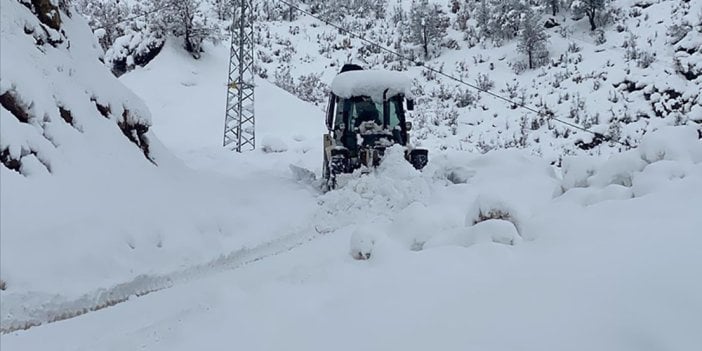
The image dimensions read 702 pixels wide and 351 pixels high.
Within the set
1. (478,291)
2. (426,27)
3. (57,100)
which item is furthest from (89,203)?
(426,27)

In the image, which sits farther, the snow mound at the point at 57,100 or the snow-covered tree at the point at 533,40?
the snow-covered tree at the point at 533,40

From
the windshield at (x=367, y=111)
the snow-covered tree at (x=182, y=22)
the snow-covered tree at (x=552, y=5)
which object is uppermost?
the snow-covered tree at (x=552, y=5)

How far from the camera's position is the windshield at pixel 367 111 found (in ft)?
34.1

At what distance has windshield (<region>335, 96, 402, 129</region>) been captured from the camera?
409 inches

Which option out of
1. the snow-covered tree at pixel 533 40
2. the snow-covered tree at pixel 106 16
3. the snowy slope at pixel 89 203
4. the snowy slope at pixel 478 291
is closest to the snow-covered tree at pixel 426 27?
the snow-covered tree at pixel 533 40

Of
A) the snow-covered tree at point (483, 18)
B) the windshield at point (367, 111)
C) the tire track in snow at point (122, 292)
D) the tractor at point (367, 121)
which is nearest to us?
the tire track in snow at point (122, 292)

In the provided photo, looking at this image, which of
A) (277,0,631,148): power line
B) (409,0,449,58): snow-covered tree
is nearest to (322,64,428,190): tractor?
(277,0,631,148): power line

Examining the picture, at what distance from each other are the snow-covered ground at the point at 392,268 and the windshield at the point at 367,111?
2.81 m

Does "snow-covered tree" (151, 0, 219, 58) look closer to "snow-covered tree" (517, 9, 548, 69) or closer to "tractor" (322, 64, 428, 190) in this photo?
"snow-covered tree" (517, 9, 548, 69)

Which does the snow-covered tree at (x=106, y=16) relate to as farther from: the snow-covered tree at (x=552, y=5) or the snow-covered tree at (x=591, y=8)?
the snow-covered tree at (x=591, y=8)

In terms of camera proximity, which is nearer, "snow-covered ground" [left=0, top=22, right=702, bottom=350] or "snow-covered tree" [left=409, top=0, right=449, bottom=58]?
"snow-covered ground" [left=0, top=22, right=702, bottom=350]

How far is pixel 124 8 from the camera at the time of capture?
86.4ft

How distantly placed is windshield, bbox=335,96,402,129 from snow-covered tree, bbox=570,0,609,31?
15.0 m

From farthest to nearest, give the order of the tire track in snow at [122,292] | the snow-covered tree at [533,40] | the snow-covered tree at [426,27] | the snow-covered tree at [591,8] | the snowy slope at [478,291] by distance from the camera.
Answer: the snow-covered tree at [426,27], the snow-covered tree at [591,8], the snow-covered tree at [533,40], the tire track in snow at [122,292], the snowy slope at [478,291]
